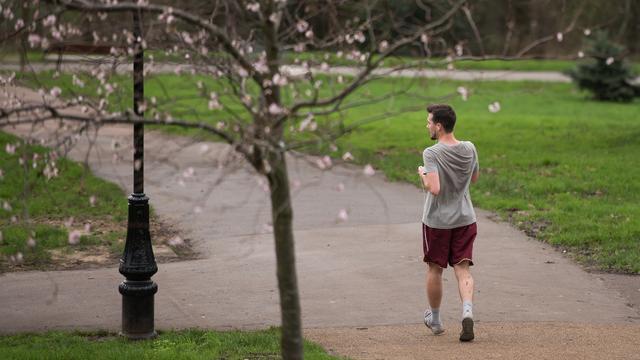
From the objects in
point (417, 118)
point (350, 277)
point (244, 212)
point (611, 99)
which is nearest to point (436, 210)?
point (350, 277)

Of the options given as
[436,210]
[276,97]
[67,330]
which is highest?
[276,97]

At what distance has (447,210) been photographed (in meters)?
7.74

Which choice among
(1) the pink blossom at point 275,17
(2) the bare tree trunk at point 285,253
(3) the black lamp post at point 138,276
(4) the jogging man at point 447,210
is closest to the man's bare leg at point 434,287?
(4) the jogging man at point 447,210

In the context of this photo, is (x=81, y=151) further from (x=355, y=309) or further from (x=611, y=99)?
(x=611, y=99)

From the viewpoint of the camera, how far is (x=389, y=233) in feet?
39.4

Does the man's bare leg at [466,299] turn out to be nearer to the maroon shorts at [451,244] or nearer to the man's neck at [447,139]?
the maroon shorts at [451,244]

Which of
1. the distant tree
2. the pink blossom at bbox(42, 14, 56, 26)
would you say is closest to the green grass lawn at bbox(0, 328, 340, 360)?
the pink blossom at bbox(42, 14, 56, 26)

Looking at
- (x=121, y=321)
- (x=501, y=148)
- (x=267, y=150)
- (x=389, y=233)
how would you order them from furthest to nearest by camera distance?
(x=501, y=148)
(x=389, y=233)
(x=121, y=321)
(x=267, y=150)

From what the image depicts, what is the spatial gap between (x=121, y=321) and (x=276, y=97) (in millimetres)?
3524

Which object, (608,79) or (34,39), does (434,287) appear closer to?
(34,39)

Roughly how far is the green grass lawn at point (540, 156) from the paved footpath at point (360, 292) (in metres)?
0.52

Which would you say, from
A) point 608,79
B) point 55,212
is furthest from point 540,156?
point 608,79

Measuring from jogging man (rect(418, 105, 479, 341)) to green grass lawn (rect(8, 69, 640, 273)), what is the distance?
0.39 metres

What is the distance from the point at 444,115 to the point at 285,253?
2.57m
